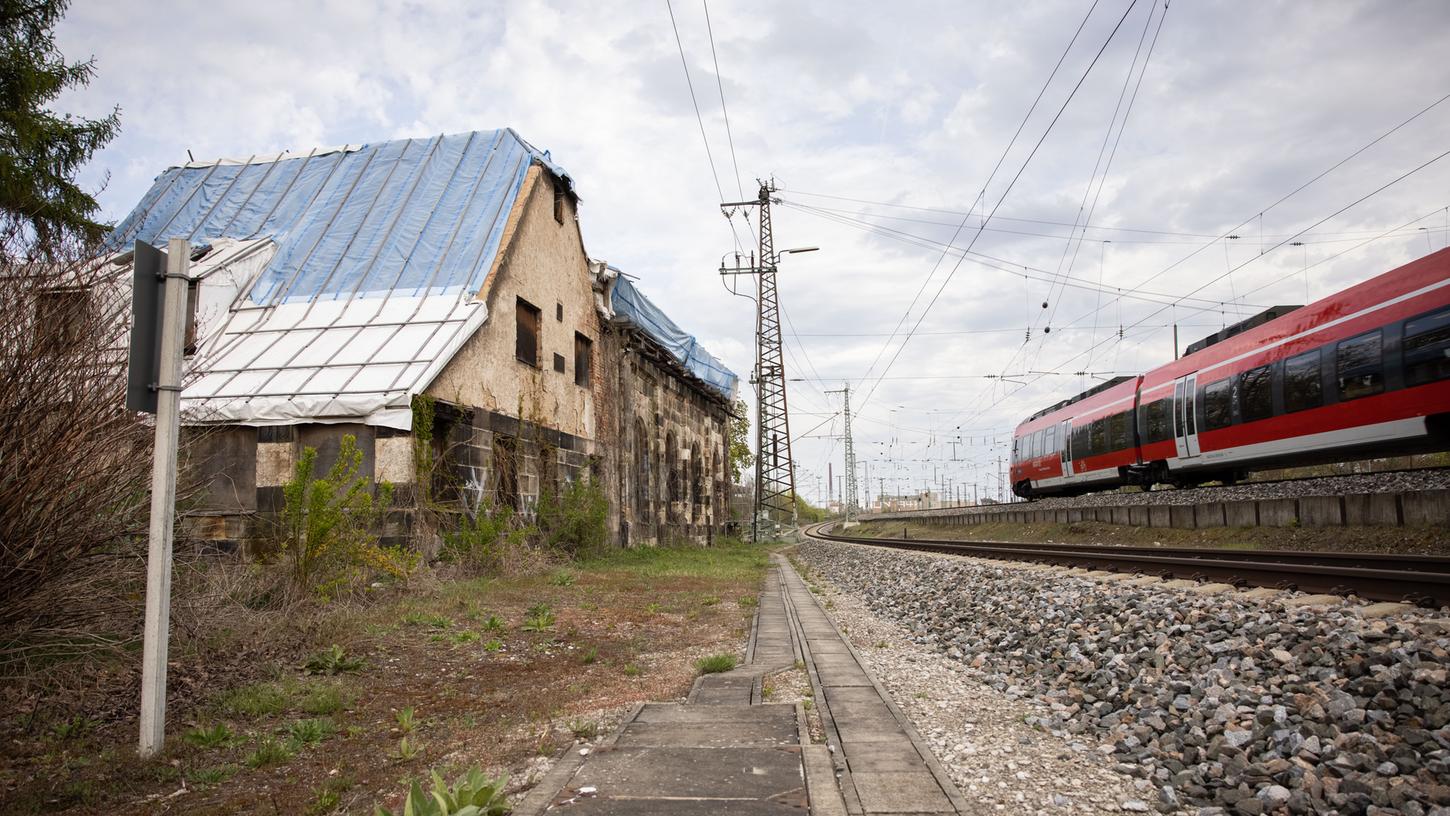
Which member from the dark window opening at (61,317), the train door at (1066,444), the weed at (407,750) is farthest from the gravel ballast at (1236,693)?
the train door at (1066,444)

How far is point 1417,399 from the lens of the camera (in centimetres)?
1134

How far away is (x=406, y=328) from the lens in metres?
13.3

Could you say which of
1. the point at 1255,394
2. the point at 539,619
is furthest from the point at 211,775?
the point at 1255,394

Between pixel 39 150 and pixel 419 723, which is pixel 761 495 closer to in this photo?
pixel 39 150

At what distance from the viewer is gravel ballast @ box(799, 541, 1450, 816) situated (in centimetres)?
360

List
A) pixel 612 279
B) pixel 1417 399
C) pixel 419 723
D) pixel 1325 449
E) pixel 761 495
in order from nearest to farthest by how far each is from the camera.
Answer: pixel 419 723 < pixel 1417 399 < pixel 1325 449 < pixel 612 279 < pixel 761 495

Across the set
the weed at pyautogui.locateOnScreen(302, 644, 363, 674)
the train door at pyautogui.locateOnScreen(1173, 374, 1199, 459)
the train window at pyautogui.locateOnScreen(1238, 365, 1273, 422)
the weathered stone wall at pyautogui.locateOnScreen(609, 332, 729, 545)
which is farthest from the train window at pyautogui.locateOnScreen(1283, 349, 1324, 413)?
the weed at pyautogui.locateOnScreen(302, 644, 363, 674)

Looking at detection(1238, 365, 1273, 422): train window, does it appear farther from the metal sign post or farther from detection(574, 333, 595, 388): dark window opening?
the metal sign post

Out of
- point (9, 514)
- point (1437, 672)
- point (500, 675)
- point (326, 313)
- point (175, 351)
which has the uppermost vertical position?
point (326, 313)

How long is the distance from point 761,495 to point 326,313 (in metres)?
23.3

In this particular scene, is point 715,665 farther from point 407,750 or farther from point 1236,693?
point 1236,693

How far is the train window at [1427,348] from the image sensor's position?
35.4ft

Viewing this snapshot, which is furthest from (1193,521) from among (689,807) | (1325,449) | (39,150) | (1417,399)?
(39,150)

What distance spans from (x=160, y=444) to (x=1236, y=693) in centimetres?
583
